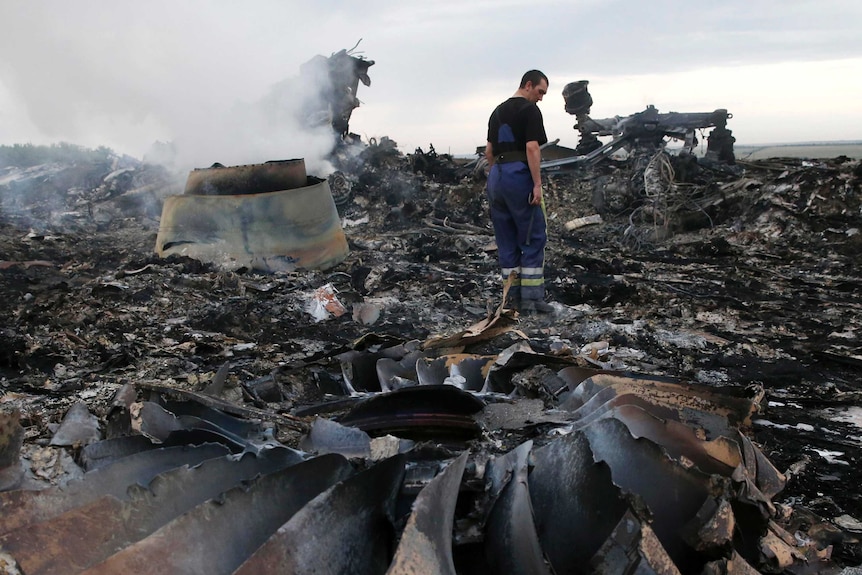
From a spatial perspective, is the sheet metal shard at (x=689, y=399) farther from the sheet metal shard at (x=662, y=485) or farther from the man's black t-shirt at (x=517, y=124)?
the man's black t-shirt at (x=517, y=124)

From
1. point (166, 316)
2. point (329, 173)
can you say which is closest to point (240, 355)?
point (166, 316)

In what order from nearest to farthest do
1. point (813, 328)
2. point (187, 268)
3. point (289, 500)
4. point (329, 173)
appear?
point (289, 500) < point (813, 328) < point (187, 268) < point (329, 173)

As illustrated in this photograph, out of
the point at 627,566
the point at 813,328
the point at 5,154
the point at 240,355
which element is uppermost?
the point at 5,154

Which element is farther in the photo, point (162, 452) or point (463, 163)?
point (463, 163)

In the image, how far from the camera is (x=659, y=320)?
4859mm

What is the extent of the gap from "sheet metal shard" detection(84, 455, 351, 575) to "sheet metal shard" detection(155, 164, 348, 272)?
17.9 ft

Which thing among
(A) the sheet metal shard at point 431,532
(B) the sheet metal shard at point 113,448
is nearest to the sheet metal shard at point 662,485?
(A) the sheet metal shard at point 431,532

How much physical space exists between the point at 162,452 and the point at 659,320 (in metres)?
4.11

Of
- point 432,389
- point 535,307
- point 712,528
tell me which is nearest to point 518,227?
point 535,307

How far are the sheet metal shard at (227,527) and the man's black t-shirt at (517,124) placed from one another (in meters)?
3.98

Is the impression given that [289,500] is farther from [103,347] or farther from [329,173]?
[329,173]

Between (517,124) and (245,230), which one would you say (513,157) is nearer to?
(517,124)

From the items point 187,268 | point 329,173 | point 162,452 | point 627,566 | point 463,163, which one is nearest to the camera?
point 627,566

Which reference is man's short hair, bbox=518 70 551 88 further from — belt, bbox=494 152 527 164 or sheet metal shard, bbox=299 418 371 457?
sheet metal shard, bbox=299 418 371 457
